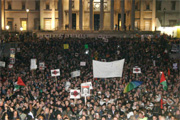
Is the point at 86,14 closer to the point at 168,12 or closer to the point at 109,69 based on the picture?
the point at 168,12

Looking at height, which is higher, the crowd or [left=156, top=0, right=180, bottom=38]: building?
[left=156, top=0, right=180, bottom=38]: building

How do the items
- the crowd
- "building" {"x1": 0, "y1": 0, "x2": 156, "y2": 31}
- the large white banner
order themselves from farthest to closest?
1. "building" {"x1": 0, "y1": 0, "x2": 156, "y2": 31}
2. the large white banner
3. the crowd

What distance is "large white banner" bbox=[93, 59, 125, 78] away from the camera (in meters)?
20.9

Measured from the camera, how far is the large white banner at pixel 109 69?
68.5 feet

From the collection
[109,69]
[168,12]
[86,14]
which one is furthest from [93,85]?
[168,12]

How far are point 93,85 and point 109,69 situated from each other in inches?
141

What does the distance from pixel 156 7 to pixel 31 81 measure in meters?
51.1

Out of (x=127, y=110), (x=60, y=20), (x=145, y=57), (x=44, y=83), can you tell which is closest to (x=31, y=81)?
(x=44, y=83)

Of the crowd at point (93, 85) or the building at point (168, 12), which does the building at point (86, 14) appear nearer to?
the building at point (168, 12)

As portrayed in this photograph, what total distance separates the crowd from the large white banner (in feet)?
3.34

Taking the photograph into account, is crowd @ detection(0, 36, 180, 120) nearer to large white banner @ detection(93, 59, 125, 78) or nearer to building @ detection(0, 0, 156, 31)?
large white banner @ detection(93, 59, 125, 78)

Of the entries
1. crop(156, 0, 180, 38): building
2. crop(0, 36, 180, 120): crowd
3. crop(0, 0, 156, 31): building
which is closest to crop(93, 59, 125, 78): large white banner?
crop(0, 36, 180, 120): crowd

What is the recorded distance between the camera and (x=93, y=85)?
79.7ft

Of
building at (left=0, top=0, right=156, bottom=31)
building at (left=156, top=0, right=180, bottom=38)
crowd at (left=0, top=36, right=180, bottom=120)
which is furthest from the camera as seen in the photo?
building at (left=156, top=0, right=180, bottom=38)
